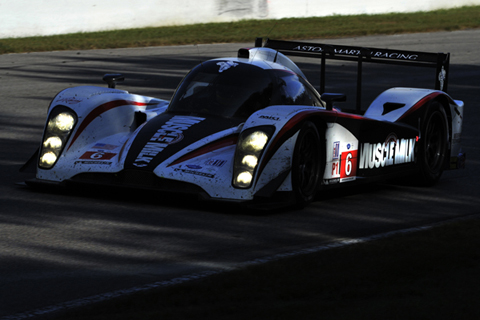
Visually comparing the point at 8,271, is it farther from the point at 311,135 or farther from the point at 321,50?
the point at 321,50

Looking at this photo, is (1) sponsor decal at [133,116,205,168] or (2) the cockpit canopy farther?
(2) the cockpit canopy

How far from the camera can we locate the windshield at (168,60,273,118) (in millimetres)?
7422

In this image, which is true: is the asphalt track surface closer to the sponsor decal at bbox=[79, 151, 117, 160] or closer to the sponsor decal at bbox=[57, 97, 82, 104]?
the sponsor decal at bbox=[79, 151, 117, 160]

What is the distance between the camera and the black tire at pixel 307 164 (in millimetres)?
6793

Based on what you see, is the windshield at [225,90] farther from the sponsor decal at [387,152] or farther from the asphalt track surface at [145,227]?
the sponsor decal at [387,152]

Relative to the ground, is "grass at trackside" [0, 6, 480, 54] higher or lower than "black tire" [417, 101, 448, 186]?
higher

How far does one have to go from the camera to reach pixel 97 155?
7.00 metres

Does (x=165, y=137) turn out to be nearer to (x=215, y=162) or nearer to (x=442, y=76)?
(x=215, y=162)

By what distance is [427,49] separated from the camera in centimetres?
2217

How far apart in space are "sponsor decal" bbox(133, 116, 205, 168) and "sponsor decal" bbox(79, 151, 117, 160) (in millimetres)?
295

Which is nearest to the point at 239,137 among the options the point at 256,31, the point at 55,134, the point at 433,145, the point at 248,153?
the point at 248,153

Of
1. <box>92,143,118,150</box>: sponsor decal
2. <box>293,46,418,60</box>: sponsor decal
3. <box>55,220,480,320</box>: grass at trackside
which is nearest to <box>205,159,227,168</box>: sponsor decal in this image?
<box>92,143,118,150</box>: sponsor decal

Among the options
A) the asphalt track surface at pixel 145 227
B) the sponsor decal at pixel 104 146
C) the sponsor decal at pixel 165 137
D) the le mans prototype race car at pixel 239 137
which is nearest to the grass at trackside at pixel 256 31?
the asphalt track surface at pixel 145 227

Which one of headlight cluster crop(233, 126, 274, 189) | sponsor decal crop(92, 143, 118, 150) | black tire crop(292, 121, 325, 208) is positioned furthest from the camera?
sponsor decal crop(92, 143, 118, 150)
